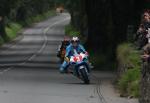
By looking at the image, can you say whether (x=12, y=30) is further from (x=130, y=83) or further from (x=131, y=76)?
(x=130, y=83)

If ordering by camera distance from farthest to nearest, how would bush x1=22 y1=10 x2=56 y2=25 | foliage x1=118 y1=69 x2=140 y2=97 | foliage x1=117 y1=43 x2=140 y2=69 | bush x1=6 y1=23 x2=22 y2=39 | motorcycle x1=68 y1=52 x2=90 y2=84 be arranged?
1. bush x1=22 y1=10 x2=56 y2=25
2. bush x1=6 y1=23 x2=22 y2=39
3. motorcycle x1=68 y1=52 x2=90 y2=84
4. foliage x1=117 y1=43 x2=140 y2=69
5. foliage x1=118 y1=69 x2=140 y2=97

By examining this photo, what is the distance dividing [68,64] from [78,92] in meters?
3.77

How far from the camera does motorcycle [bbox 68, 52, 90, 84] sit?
922 inches

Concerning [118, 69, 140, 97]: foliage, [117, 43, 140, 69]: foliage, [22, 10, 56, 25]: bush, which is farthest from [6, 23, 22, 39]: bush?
[118, 69, 140, 97]: foliage

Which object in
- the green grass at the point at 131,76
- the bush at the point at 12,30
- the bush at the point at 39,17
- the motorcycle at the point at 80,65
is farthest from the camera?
the bush at the point at 39,17

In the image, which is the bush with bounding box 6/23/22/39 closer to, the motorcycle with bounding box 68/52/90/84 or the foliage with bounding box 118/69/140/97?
the motorcycle with bounding box 68/52/90/84

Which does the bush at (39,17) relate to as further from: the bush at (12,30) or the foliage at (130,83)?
the foliage at (130,83)

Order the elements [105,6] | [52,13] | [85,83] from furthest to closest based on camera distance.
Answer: [52,13] → [105,6] → [85,83]

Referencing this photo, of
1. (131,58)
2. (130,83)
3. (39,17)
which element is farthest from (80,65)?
(39,17)

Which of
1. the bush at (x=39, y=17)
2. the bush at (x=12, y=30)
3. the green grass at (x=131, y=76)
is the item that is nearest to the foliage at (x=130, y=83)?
the green grass at (x=131, y=76)

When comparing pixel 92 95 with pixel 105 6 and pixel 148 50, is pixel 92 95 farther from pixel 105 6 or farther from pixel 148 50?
pixel 105 6

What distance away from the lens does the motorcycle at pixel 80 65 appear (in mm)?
23422

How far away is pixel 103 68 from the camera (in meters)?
36.2

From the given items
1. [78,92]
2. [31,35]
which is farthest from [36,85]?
[31,35]
